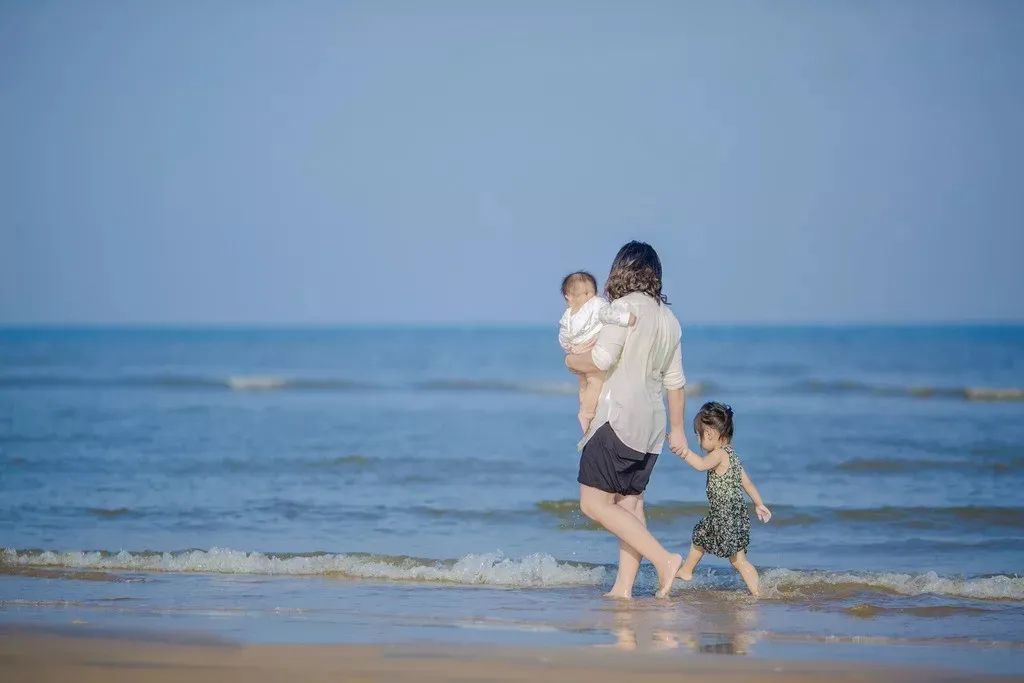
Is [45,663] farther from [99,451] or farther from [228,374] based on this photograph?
[228,374]

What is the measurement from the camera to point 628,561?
6551 mm

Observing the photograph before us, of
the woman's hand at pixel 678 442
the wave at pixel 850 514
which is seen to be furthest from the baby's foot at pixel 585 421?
the wave at pixel 850 514

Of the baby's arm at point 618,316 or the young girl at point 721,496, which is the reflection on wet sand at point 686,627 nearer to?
the young girl at point 721,496

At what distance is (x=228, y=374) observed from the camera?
3822 cm

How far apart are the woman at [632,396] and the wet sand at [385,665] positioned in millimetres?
1146

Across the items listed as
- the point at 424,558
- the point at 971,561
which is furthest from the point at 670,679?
the point at 971,561

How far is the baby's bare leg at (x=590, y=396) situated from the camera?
621 cm

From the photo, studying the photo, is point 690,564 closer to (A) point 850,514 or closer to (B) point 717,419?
(B) point 717,419

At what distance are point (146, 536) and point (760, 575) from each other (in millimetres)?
4891

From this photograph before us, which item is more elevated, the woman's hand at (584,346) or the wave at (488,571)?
the woman's hand at (584,346)

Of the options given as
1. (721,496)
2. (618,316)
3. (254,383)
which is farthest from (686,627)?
(254,383)

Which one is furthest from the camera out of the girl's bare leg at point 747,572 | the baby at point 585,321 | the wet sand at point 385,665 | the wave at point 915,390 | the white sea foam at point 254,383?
the white sea foam at point 254,383

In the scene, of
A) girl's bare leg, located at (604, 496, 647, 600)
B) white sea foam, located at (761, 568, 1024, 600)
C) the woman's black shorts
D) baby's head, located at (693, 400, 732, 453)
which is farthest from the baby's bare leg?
white sea foam, located at (761, 568, 1024, 600)

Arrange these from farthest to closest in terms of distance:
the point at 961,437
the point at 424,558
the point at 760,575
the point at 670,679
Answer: the point at 961,437
the point at 424,558
the point at 760,575
the point at 670,679
